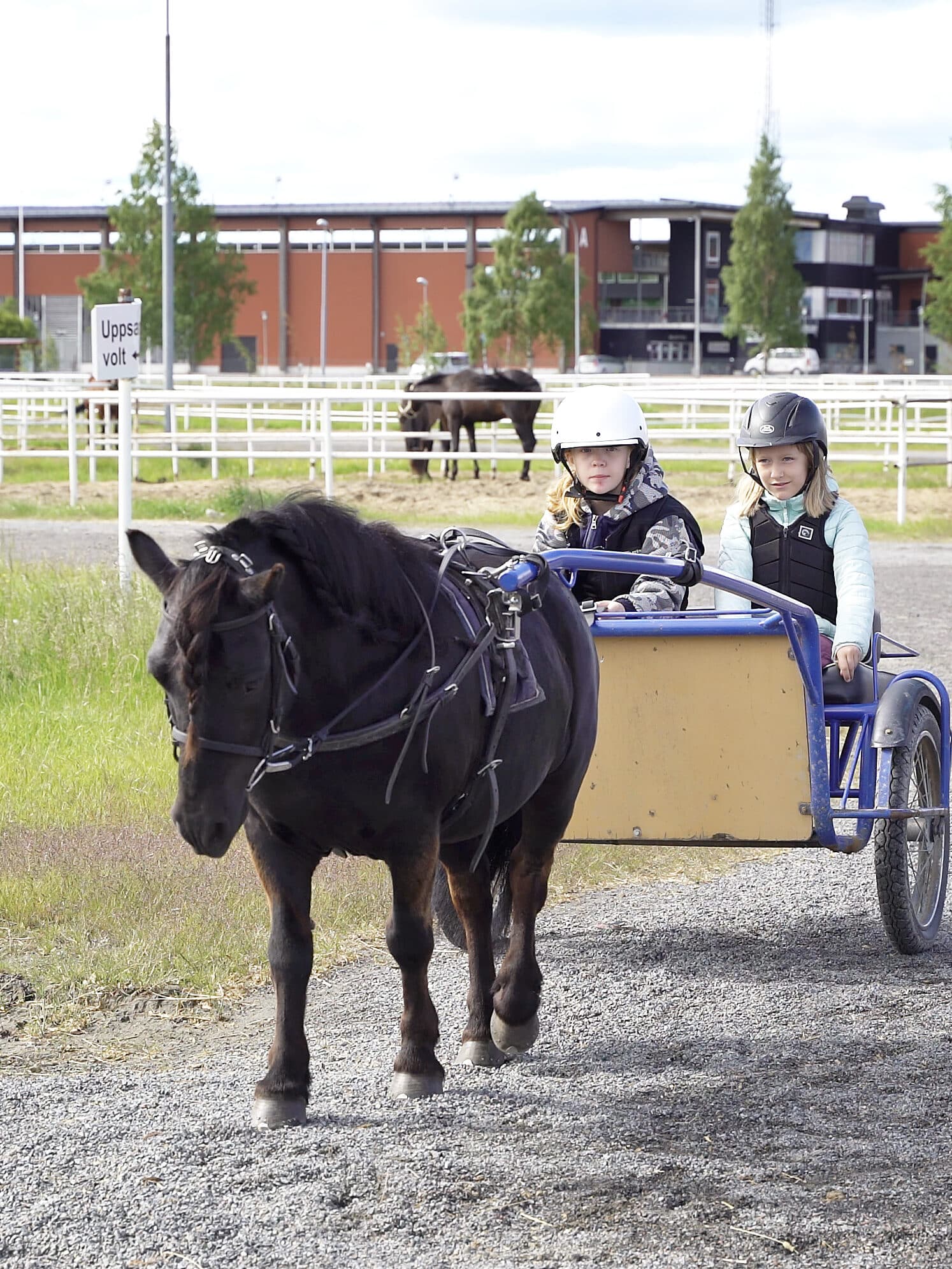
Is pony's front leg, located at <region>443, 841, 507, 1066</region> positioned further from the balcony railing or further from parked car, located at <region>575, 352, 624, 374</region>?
the balcony railing

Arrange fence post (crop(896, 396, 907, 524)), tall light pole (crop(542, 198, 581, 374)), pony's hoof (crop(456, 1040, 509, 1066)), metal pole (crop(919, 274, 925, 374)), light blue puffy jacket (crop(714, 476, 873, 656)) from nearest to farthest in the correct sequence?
1. pony's hoof (crop(456, 1040, 509, 1066))
2. light blue puffy jacket (crop(714, 476, 873, 656))
3. fence post (crop(896, 396, 907, 524))
4. tall light pole (crop(542, 198, 581, 374))
5. metal pole (crop(919, 274, 925, 374))

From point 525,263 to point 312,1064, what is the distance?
188 ft

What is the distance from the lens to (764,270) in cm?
6391

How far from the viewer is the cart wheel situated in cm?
530

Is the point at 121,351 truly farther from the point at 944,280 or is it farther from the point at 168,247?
the point at 944,280

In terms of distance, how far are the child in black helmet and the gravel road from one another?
635 mm

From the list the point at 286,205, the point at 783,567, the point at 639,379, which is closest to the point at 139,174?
the point at 639,379

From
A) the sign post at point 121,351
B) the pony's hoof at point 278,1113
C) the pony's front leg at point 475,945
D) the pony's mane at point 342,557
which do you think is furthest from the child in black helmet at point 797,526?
the sign post at point 121,351

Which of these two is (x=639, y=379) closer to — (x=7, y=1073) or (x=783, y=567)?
(x=783, y=567)

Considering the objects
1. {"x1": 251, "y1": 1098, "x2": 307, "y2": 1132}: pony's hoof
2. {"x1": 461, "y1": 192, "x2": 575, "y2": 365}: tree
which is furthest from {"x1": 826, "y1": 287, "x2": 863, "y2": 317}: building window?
{"x1": 251, "y1": 1098, "x2": 307, "y2": 1132}: pony's hoof

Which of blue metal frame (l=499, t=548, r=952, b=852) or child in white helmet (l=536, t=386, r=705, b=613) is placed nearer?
blue metal frame (l=499, t=548, r=952, b=852)

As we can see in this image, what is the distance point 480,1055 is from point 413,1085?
46 cm

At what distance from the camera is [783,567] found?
18.7 ft

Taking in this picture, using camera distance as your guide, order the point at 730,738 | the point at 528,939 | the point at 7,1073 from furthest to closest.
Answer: the point at 730,738, the point at 528,939, the point at 7,1073
